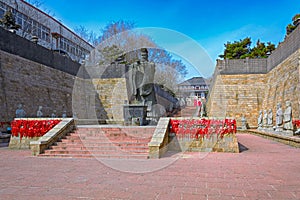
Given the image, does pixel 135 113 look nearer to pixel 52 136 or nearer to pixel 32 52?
pixel 52 136

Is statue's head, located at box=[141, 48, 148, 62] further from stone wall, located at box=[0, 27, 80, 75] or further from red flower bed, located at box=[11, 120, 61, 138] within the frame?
stone wall, located at box=[0, 27, 80, 75]

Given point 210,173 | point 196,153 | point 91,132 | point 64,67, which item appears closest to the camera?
point 210,173

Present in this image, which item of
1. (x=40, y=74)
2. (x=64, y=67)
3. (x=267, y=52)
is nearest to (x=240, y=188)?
(x=40, y=74)

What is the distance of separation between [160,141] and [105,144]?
6.07 feet

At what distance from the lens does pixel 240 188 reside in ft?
12.2

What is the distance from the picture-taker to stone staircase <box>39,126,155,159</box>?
6.93 m

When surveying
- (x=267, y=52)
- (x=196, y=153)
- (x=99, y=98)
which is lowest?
(x=196, y=153)

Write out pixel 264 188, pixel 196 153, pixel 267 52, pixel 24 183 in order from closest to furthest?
1. pixel 264 188
2. pixel 24 183
3. pixel 196 153
4. pixel 267 52

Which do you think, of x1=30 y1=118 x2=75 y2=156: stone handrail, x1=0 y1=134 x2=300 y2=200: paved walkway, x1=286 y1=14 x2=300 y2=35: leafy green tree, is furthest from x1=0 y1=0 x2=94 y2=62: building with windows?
x1=286 y1=14 x2=300 y2=35: leafy green tree

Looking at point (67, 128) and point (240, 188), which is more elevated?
point (67, 128)

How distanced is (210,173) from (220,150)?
10.2 ft

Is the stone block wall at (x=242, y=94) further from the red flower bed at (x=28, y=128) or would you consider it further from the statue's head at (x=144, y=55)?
the red flower bed at (x=28, y=128)

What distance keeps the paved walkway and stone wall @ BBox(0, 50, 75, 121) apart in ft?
27.9

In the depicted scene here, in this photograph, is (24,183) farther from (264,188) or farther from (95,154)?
(264,188)
